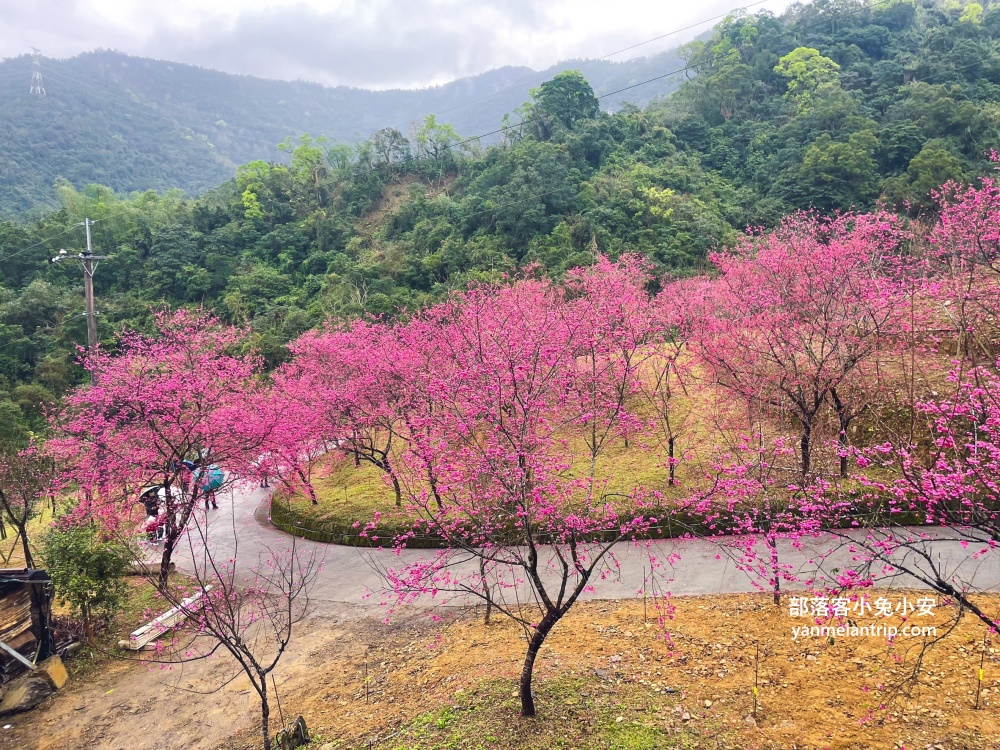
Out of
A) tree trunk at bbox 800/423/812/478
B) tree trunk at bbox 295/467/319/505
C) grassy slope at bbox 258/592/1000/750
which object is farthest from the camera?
tree trunk at bbox 295/467/319/505

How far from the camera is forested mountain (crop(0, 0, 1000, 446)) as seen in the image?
28.1m

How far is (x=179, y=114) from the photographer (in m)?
112

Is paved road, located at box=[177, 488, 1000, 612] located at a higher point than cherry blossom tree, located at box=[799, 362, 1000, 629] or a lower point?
lower

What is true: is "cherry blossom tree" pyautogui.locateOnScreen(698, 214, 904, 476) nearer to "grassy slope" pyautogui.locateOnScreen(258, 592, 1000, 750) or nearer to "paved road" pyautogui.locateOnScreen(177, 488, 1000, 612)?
"paved road" pyautogui.locateOnScreen(177, 488, 1000, 612)

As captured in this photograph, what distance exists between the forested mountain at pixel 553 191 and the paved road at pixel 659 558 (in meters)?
17.5

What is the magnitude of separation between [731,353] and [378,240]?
30130 mm

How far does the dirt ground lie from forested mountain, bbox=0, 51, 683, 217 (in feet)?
166

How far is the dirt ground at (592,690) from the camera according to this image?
475 cm

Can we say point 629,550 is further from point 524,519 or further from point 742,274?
point 742,274

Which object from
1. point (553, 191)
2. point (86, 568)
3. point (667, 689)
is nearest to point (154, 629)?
point (86, 568)

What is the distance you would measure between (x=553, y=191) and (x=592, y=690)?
31.4m

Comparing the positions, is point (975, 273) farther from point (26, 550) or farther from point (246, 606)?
point (26, 550)

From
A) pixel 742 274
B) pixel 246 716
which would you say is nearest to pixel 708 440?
pixel 742 274

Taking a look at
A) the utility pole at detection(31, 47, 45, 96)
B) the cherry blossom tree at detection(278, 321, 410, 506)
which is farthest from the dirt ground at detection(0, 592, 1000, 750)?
the utility pole at detection(31, 47, 45, 96)
